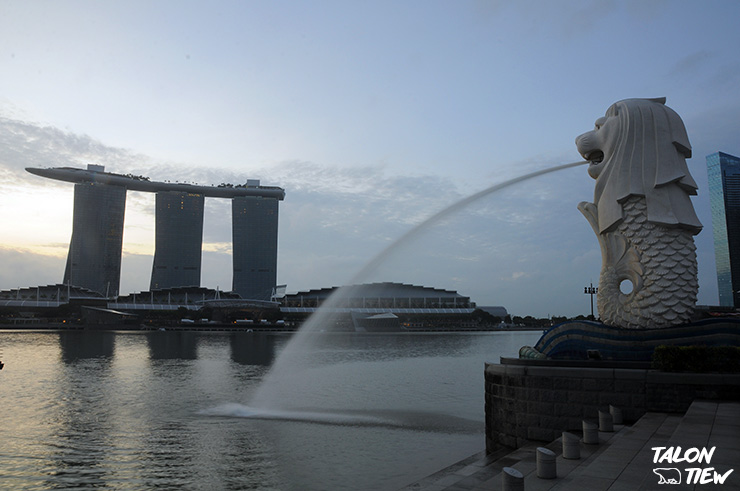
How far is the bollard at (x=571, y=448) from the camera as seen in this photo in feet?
36.1

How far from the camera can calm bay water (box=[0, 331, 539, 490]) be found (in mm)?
14930

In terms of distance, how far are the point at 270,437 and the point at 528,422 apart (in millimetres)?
9069

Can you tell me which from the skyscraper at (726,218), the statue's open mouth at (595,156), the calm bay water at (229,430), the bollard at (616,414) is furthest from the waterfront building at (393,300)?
the bollard at (616,414)

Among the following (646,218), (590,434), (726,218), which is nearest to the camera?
(590,434)

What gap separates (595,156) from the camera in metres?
22.1

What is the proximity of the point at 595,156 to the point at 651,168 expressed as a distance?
272 centimetres

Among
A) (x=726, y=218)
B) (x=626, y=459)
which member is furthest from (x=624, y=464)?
(x=726, y=218)

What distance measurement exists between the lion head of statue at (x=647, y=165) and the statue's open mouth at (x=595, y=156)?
64 centimetres

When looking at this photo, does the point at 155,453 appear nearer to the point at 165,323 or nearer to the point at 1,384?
the point at 1,384

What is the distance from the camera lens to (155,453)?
1725cm

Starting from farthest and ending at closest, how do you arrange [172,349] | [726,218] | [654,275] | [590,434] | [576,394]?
[726,218] → [172,349] → [654,275] → [576,394] → [590,434]

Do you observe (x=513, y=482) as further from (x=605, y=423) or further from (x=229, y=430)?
(x=229, y=430)

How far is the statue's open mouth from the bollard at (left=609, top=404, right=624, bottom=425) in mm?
11089

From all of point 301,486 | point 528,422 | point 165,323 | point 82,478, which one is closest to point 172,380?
point 82,478
